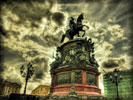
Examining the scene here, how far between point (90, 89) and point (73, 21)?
13.7 meters

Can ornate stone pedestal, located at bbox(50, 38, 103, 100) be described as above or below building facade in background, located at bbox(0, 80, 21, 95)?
above

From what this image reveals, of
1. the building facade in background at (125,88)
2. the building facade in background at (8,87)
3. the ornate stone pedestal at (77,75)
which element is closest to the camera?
the ornate stone pedestal at (77,75)

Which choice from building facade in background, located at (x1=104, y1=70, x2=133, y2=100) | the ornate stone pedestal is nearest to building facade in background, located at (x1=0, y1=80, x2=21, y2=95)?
the ornate stone pedestal

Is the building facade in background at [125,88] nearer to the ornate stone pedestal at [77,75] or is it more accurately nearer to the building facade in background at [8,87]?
the ornate stone pedestal at [77,75]

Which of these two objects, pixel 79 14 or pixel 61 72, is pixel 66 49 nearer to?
pixel 61 72

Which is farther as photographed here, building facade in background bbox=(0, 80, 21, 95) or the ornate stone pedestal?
building facade in background bbox=(0, 80, 21, 95)

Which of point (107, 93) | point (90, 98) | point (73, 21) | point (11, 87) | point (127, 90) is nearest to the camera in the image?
point (90, 98)

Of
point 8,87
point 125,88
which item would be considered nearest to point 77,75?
point 125,88

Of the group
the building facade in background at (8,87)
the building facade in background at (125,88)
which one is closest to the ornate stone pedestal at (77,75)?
the building facade in background at (125,88)

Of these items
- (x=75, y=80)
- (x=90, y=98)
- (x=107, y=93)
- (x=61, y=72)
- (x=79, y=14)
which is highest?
(x=79, y=14)

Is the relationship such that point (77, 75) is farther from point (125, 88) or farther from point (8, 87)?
point (8, 87)

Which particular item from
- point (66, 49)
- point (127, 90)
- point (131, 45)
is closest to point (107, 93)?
point (127, 90)

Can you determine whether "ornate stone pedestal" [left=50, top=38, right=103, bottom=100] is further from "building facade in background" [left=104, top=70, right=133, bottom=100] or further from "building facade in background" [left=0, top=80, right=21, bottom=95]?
"building facade in background" [left=0, top=80, right=21, bottom=95]

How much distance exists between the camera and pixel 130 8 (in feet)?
40.6
